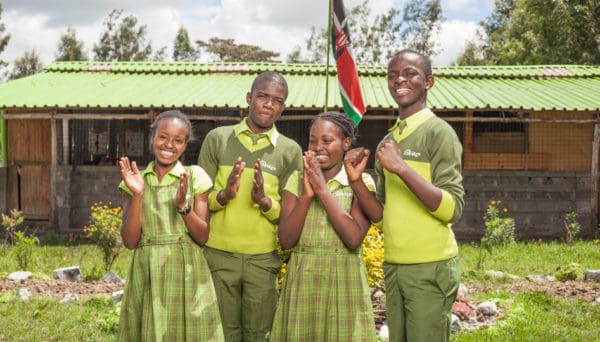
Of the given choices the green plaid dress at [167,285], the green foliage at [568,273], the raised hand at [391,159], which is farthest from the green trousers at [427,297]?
the green foliage at [568,273]

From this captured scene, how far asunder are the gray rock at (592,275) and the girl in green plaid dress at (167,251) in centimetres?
663

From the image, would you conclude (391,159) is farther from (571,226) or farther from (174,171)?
(571,226)

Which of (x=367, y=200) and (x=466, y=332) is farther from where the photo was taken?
(x=466, y=332)

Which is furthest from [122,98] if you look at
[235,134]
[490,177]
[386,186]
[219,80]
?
[386,186]

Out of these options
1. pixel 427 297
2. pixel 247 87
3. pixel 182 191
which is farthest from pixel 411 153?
pixel 247 87

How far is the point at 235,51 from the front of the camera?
33.2 metres

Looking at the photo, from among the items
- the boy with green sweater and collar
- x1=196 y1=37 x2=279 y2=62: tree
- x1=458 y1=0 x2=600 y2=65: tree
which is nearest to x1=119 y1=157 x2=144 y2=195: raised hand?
the boy with green sweater and collar

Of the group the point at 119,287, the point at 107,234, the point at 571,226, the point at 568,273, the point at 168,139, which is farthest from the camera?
the point at 571,226

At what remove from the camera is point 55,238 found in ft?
36.9

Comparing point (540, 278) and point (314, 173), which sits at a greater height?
point (314, 173)

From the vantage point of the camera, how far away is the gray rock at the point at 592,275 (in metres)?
8.09

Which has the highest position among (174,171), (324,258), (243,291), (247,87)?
(247,87)

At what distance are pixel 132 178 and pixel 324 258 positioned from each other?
1000mm

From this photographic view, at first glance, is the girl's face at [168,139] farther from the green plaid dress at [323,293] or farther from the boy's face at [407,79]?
the boy's face at [407,79]
